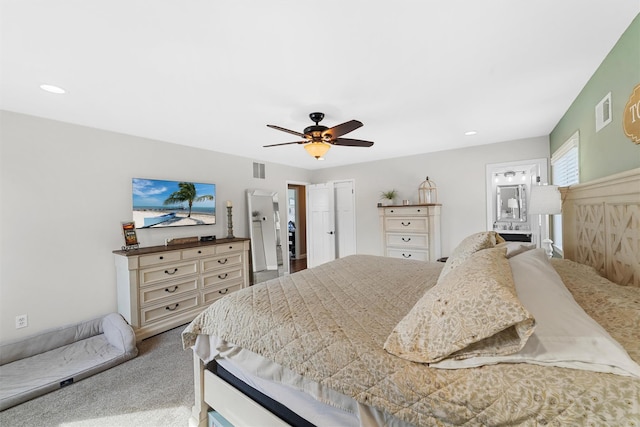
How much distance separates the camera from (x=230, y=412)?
1449mm

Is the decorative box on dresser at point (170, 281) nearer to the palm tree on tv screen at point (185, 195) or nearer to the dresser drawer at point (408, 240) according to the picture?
the palm tree on tv screen at point (185, 195)

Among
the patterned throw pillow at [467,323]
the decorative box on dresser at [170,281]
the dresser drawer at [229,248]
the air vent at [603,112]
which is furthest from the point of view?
the dresser drawer at [229,248]

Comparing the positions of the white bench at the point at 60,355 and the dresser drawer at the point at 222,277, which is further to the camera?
the dresser drawer at the point at 222,277

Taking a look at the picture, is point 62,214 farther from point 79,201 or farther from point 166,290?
point 166,290

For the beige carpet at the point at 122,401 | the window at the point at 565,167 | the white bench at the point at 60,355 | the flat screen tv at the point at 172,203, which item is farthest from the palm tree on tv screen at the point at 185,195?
the window at the point at 565,167

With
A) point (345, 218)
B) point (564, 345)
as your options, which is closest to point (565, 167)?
point (564, 345)

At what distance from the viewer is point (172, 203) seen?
3.58 meters

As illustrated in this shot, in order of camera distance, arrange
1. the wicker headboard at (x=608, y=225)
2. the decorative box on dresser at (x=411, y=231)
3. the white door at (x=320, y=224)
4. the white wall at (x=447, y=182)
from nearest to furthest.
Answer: the wicker headboard at (x=608, y=225)
the white wall at (x=447, y=182)
the decorative box on dresser at (x=411, y=231)
the white door at (x=320, y=224)

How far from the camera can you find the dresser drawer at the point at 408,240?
4.18 m

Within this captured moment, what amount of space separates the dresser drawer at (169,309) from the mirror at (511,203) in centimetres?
472

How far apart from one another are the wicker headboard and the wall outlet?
4715mm

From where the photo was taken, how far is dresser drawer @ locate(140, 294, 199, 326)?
2.92m

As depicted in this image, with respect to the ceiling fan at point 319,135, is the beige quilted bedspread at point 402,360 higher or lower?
lower

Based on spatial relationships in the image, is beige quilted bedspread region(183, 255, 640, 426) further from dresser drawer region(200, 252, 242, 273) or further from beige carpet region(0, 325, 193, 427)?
dresser drawer region(200, 252, 242, 273)
